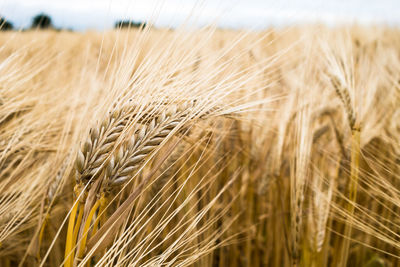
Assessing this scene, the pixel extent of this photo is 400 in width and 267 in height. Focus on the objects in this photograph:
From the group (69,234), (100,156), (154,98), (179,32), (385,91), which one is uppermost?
(385,91)

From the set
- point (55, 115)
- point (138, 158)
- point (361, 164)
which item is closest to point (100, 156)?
point (138, 158)

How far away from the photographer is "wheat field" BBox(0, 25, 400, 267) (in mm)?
570

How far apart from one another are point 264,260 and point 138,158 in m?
0.95

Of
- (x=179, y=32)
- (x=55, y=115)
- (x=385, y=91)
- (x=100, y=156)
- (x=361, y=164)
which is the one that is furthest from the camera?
(x=385, y=91)

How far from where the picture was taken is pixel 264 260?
130cm

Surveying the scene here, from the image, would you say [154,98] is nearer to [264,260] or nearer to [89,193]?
[89,193]

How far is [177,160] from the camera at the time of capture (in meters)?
0.64

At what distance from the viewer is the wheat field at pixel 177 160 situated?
0.57 metres

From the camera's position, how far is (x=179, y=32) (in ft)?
2.17

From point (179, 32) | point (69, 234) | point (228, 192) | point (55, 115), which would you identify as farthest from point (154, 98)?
point (228, 192)

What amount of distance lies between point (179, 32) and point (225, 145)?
587mm

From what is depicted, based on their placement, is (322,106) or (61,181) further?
(322,106)

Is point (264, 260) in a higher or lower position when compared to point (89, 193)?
lower

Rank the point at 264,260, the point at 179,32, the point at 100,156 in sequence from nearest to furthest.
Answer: the point at 100,156 < the point at 179,32 < the point at 264,260
